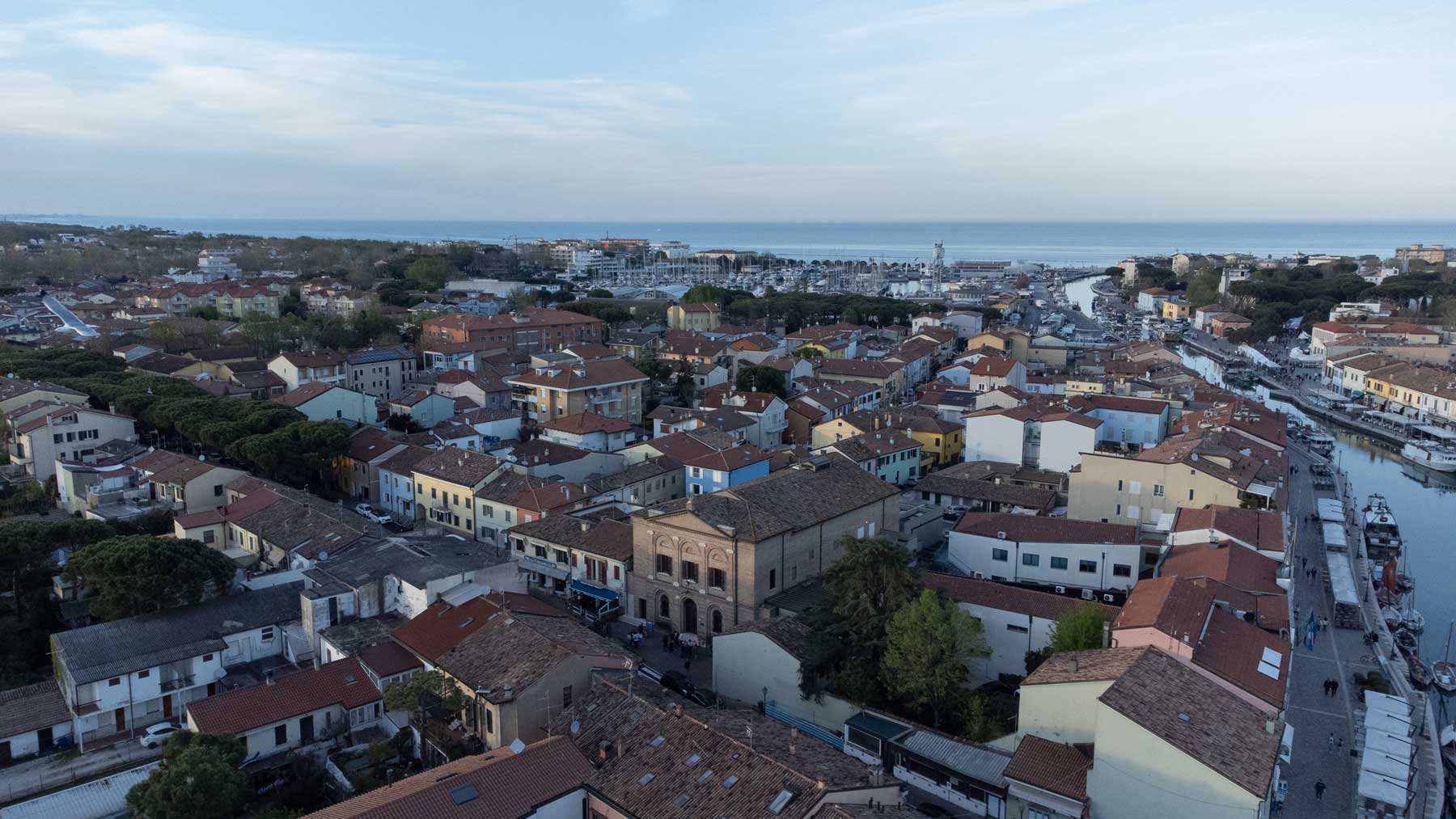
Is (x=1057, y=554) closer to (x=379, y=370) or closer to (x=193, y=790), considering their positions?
(x=193, y=790)

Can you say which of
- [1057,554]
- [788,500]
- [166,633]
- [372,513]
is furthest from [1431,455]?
[166,633]

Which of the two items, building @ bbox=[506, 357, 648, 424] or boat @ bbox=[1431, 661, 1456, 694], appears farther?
building @ bbox=[506, 357, 648, 424]

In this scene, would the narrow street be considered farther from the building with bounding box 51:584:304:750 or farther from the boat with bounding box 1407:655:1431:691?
the building with bounding box 51:584:304:750

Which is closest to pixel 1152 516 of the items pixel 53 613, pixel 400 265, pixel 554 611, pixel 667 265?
pixel 554 611

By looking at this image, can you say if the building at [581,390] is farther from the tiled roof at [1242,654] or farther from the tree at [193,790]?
the tiled roof at [1242,654]

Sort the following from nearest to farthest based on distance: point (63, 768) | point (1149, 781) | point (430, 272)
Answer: point (1149, 781), point (63, 768), point (430, 272)

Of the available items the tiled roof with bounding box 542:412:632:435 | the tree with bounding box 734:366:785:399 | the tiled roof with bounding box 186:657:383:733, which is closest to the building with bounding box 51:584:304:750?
the tiled roof with bounding box 186:657:383:733
